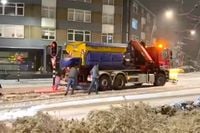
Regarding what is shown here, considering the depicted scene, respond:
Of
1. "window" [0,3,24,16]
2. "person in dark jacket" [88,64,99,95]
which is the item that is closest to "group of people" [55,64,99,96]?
"person in dark jacket" [88,64,99,95]

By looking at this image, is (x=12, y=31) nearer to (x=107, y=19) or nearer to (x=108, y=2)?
(x=107, y=19)

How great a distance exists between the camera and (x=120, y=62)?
96.4 feet

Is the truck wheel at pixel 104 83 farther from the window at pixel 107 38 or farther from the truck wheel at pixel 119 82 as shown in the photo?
the window at pixel 107 38

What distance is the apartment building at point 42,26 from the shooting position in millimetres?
54250

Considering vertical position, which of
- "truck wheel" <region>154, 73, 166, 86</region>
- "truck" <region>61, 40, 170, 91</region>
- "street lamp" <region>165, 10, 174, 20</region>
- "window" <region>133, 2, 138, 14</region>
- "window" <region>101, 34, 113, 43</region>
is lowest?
"truck wheel" <region>154, 73, 166, 86</region>

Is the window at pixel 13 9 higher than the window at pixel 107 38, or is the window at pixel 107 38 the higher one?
the window at pixel 13 9

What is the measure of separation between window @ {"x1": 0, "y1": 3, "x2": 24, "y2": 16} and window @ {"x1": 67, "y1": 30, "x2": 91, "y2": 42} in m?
6.80

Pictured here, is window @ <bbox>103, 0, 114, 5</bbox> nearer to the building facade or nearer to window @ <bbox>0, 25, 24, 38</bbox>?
the building facade

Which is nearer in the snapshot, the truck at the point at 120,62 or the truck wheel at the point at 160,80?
the truck at the point at 120,62

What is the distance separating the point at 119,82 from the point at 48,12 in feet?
99.2

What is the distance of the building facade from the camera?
178ft

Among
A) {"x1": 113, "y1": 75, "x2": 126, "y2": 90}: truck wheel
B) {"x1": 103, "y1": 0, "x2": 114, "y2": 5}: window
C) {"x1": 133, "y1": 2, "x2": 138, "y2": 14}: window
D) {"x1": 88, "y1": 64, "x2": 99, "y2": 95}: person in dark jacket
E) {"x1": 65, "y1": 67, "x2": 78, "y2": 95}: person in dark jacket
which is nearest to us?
{"x1": 65, "y1": 67, "x2": 78, "y2": 95}: person in dark jacket

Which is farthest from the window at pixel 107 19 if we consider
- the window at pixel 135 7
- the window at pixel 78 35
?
the window at pixel 135 7

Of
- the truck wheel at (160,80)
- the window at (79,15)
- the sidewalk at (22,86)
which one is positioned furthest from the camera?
the window at (79,15)
